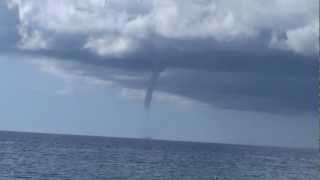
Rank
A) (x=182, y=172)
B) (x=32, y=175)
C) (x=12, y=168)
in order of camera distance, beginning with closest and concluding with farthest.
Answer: (x=32, y=175) → (x=12, y=168) → (x=182, y=172)

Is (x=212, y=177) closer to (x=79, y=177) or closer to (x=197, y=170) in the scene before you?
(x=197, y=170)

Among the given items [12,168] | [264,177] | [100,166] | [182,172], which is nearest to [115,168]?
[100,166]

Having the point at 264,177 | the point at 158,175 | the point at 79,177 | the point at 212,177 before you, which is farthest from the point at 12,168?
the point at 264,177

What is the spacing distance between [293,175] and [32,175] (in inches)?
1937

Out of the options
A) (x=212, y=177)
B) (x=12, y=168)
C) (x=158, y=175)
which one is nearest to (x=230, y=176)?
(x=212, y=177)

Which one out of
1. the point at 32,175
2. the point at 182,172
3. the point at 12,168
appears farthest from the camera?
the point at 182,172

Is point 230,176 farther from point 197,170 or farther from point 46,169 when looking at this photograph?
point 46,169

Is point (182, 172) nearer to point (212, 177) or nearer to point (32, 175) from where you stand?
point (212, 177)

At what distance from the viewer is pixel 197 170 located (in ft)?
410

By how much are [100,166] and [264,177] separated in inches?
1242

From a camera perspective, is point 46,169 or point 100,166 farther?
point 100,166

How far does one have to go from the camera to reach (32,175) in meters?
99.6

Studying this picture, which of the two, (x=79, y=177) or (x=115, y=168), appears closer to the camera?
(x=79, y=177)

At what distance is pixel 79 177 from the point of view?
328ft
